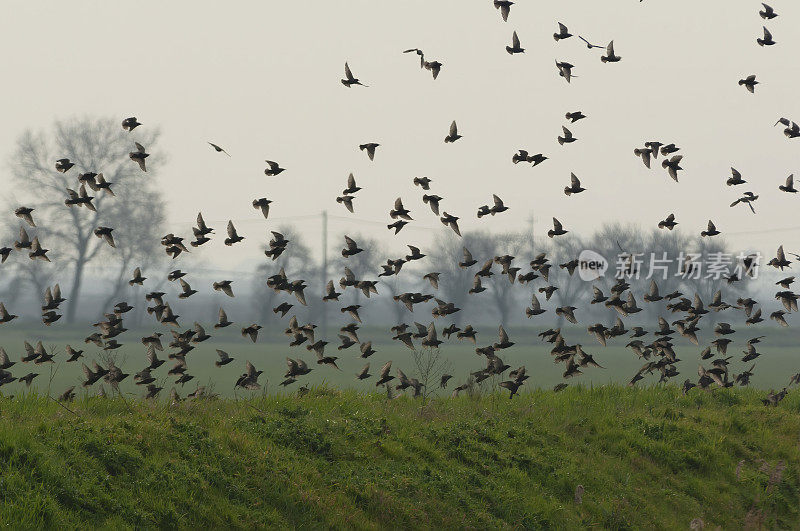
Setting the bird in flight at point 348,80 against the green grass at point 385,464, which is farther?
the bird in flight at point 348,80

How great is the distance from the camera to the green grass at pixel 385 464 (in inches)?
444

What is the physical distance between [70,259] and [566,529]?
57.8 meters

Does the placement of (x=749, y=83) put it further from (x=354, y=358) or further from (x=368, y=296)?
(x=354, y=358)

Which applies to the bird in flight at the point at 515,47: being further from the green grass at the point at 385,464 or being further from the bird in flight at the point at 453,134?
the green grass at the point at 385,464

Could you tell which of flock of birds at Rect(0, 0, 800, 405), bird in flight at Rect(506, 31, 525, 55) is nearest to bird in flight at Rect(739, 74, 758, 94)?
flock of birds at Rect(0, 0, 800, 405)

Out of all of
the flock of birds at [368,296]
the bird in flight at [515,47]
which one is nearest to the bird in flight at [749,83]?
the flock of birds at [368,296]

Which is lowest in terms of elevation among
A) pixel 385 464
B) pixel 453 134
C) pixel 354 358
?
pixel 354 358

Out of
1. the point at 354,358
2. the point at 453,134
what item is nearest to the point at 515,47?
the point at 453,134

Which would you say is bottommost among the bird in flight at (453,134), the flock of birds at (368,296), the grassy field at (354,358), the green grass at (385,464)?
the grassy field at (354,358)

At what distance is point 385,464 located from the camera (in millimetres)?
14016

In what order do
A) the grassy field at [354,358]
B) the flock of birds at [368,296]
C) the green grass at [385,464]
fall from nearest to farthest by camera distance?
the green grass at [385,464], the flock of birds at [368,296], the grassy field at [354,358]

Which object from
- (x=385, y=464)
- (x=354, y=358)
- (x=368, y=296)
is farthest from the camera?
(x=354, y=358)

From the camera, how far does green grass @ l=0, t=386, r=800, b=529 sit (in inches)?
444

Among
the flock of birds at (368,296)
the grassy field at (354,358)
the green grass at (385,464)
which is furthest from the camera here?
the grassy field at (354,358)
